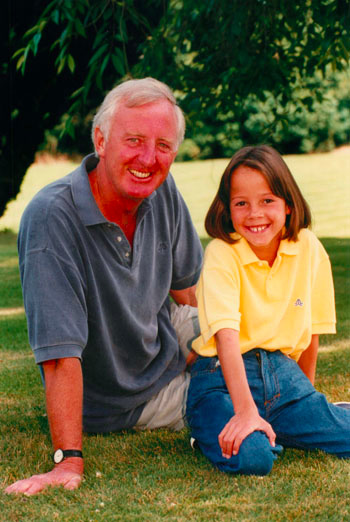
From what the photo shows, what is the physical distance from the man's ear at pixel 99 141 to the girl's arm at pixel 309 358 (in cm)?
109

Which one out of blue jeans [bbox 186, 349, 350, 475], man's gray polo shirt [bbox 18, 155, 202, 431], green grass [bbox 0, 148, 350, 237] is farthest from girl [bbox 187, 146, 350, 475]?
green grass [bbox 0, 148, 350, 237]

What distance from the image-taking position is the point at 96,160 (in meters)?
2.81

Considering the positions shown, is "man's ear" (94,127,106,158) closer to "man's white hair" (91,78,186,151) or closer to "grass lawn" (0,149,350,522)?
"man's white hair" (91,78,186,151)

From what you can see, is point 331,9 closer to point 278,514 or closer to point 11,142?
point 278,514

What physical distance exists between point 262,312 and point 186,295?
2.10 feet

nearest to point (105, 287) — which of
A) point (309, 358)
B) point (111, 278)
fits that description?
point (111, 278)

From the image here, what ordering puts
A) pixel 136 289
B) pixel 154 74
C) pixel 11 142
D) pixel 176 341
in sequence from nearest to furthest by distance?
pixel 136 289 → pixel 176 341 → pixel 154 74 → pixel 11 142

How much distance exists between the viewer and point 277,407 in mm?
2627

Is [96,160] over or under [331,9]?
under

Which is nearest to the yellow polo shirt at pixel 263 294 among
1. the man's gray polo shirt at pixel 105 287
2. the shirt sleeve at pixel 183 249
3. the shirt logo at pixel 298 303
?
the shirt logo at pixel 298 303

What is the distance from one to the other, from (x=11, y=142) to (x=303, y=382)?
281 inches

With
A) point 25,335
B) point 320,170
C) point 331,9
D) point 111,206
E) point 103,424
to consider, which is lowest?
point 320,170

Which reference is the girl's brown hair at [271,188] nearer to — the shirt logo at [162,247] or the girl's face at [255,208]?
the girl's face at [255,208]

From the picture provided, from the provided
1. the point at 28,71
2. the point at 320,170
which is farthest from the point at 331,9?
the point at 320,170
